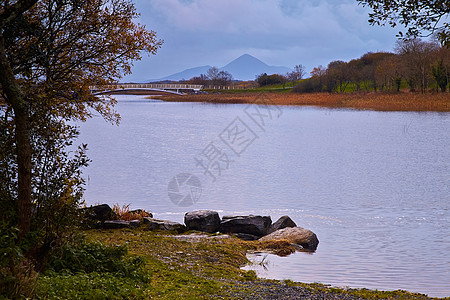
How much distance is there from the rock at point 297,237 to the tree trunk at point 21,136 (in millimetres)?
8491

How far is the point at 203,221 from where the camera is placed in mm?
16656

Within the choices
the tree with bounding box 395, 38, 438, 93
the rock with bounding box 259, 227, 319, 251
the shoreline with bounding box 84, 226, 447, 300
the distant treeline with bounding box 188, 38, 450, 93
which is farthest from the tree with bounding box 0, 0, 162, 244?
the tree with bounding box 395, 38, 438, 93

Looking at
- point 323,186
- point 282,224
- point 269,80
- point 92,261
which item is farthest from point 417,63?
point 92,261

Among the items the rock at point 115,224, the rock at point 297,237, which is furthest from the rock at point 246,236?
the rock at point 115,224

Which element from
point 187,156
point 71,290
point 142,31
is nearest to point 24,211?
point 71,290

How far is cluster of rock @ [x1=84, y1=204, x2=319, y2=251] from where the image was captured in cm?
1543

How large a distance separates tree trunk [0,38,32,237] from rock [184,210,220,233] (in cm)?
824

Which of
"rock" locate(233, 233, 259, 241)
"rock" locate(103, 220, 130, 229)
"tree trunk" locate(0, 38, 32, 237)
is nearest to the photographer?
"tree trunk" locate(0, 38, 32, 237)

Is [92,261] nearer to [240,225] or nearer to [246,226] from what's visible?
[240,225]

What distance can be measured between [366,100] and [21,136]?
82.8 m

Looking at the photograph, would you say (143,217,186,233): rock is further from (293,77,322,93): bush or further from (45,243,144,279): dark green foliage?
(293,77,322,93): bush

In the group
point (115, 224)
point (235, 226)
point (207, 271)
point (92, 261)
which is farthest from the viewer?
point (235, 226)

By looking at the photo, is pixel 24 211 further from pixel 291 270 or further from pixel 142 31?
pixel 142 31

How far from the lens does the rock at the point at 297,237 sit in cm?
1540
